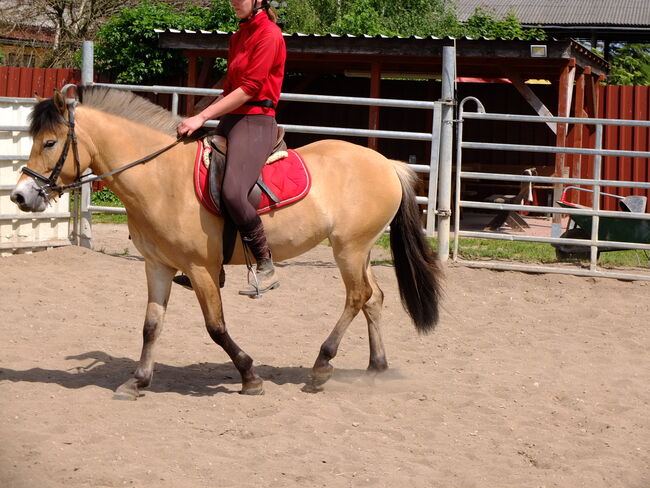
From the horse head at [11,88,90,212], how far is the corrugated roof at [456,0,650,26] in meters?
21.0

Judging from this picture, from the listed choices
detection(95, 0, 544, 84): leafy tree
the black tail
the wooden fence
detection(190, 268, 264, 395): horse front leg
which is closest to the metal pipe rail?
the black tail

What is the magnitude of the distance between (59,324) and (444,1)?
1612cm

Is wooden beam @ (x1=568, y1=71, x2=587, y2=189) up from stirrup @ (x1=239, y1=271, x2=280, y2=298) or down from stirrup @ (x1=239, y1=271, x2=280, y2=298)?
up

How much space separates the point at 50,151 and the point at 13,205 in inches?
176

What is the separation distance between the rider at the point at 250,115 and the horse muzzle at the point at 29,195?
35.1 inches

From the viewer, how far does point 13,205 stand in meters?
9.35

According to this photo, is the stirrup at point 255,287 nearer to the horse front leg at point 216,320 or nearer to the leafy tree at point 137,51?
the horse front leg at point 216,320

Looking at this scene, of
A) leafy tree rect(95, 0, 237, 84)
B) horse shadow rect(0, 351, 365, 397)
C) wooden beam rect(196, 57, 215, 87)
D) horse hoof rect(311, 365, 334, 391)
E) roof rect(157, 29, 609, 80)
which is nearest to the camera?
horse shadow rect(0, 351, 365, 397)

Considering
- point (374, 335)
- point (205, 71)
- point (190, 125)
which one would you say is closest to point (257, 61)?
point (190, 125)

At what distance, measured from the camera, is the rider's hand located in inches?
214

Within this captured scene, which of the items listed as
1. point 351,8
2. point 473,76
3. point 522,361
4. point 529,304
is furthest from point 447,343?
point 351,8

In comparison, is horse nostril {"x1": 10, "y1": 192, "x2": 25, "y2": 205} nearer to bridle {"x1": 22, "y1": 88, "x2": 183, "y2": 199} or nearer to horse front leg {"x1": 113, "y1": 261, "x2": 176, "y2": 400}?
bridle {"x1": 22, "y1": 88, "x2": 183, "y2": 199}

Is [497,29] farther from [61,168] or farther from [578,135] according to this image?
[61,168]

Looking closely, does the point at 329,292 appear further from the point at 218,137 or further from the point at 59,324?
the point at 218,137
